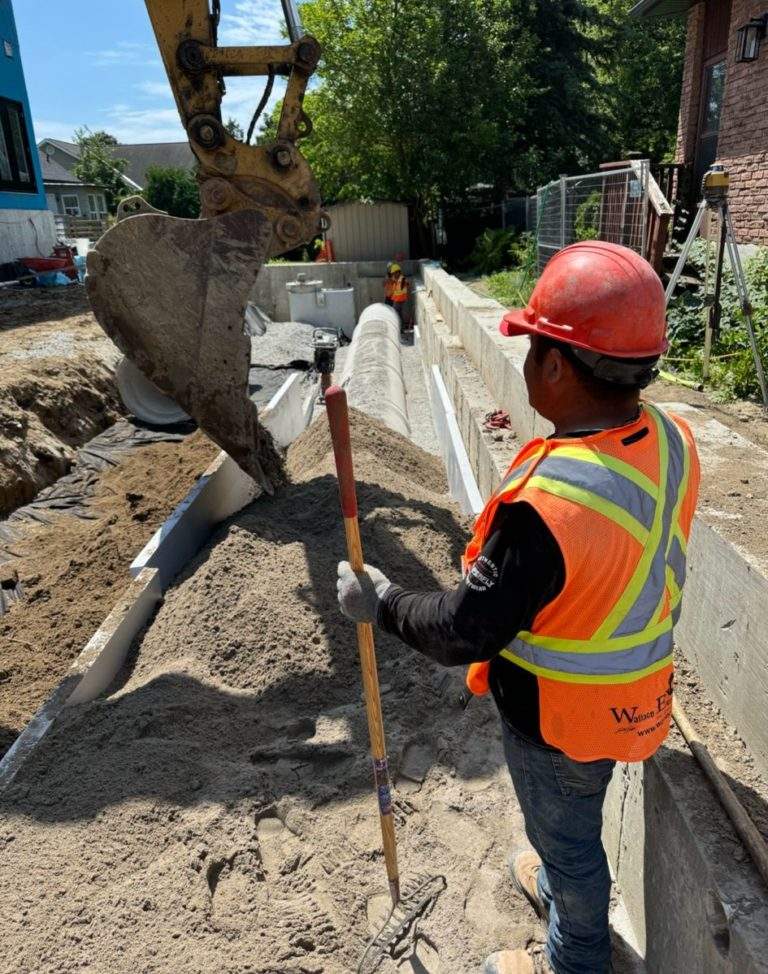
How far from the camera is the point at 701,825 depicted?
1860 millimetres

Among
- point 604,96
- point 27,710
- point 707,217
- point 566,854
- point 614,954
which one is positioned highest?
point 604,96

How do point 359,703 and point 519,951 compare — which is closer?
point 519,951

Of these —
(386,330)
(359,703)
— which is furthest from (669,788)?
(386,330)

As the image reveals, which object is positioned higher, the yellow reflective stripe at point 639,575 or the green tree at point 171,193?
the green tree at point 171,193

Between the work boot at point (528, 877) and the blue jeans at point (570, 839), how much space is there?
36 cm

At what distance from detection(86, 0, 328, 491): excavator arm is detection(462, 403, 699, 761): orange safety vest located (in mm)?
3264

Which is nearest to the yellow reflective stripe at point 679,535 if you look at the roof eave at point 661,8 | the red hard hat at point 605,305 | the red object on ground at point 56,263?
the red hard hat at point 605,305

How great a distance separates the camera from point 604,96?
25703mm

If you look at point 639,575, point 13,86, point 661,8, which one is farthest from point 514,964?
point 13,86

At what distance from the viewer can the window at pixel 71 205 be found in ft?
156

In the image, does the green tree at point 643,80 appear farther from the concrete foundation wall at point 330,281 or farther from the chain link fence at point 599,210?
the chain link fence at point 599,210

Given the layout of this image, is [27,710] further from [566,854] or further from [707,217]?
[707,217]

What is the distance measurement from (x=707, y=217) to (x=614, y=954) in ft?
32.1

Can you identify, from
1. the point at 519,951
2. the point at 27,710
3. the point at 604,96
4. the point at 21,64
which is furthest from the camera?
the point at 604,96
